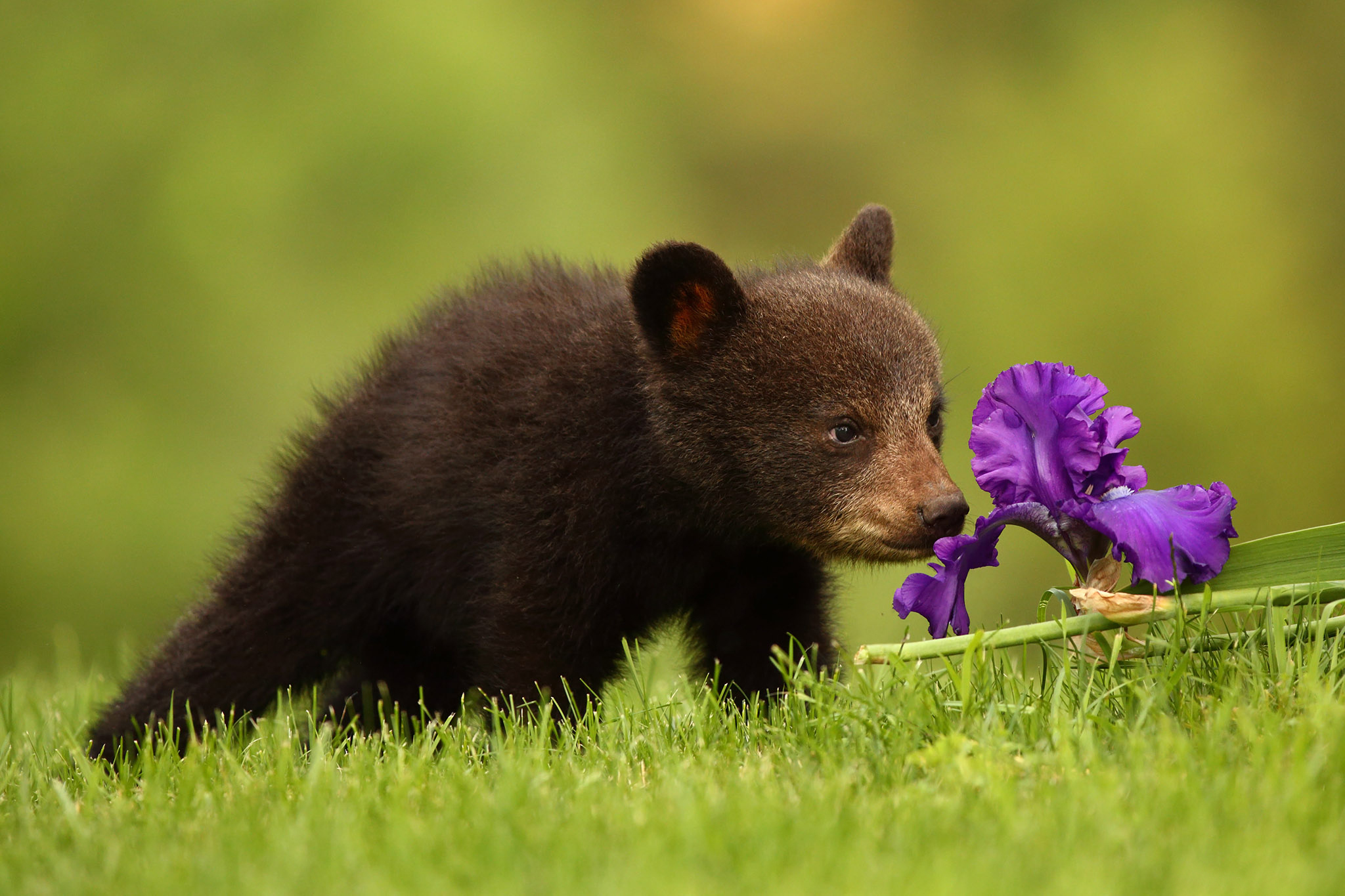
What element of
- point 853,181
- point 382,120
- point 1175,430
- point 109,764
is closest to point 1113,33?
point 853,181

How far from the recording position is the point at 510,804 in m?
2.48

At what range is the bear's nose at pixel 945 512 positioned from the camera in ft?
11.6

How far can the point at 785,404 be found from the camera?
3.78 m

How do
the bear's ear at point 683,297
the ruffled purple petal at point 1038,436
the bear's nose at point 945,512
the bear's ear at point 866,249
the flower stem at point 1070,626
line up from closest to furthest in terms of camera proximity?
the flower stem at point 1070,626
the ruffled purple petal at point 1038,436
the bear's nose at point 945,512
the bear's ear at point 683,297
the bear's ear at point 866,249

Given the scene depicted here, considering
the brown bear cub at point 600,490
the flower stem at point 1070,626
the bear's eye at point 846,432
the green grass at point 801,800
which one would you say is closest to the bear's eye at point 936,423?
the brown bear cub at point 600,490

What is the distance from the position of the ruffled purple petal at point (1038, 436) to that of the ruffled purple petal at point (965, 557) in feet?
0.18

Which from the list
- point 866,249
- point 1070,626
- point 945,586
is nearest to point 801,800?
point 1070,626

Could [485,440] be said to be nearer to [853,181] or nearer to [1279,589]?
[1279,589]

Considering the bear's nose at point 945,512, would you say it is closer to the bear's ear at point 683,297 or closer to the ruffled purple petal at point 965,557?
the ruffled purple petal at point 965,557

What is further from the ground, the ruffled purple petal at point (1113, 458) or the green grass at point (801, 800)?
the ruffled purple petal at point (1113, 458)

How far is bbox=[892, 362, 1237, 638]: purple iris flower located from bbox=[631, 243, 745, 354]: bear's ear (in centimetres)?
82

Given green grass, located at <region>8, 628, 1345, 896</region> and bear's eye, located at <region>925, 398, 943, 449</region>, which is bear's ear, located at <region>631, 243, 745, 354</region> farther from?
green grass, located at <region>8, 628, 1345, 896</region>

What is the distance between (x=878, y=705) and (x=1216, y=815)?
813 millimetres

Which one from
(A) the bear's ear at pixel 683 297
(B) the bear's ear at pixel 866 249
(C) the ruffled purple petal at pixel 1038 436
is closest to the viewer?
(C) the ruffled purple petal at pixel 1038 436
